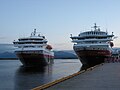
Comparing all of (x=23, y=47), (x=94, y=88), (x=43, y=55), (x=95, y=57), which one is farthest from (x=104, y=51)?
(x=94, y=88)

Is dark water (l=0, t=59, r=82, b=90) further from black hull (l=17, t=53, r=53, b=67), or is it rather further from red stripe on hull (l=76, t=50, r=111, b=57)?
black hull (l=17, t=53, r=53, b=67)

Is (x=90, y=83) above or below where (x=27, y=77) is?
above

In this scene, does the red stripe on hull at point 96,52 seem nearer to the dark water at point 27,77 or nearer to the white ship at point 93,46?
the white ship at point 93,46

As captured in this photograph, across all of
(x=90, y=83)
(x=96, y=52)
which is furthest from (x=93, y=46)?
(x=90, y=83)

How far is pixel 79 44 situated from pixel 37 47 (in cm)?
1413

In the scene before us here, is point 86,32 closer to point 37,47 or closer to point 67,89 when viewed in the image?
point 37,47

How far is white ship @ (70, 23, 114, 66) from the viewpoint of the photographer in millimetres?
65812

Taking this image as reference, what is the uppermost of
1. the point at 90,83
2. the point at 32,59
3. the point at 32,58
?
the point at 90,83

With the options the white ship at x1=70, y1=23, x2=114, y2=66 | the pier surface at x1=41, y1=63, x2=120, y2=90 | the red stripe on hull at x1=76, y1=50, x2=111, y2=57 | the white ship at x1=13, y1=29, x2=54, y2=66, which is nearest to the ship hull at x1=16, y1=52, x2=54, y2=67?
the white ship at x1=13, y1=29, x2=54, y2=66

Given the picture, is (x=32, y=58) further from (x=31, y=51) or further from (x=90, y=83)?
(x=90, y=83)

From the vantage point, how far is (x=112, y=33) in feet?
238

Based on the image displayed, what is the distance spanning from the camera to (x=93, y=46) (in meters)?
66.6

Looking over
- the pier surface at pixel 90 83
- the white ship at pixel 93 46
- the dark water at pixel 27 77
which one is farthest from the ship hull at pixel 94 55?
the pier surface at pixel 90 83

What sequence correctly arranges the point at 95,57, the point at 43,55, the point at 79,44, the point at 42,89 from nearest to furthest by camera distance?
the point at 42,89 → the point at 95,57 → the point at 79,44 → the point at 43,55
